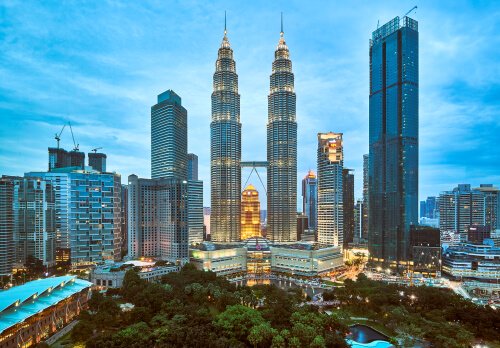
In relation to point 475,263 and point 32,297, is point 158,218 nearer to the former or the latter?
point 32,297

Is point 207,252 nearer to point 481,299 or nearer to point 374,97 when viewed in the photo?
point 481,299

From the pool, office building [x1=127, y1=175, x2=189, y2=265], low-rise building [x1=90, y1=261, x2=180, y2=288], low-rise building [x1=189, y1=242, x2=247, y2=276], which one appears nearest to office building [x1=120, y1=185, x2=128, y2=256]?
office building [x1=127, y1=175, x2=189, y2=265]

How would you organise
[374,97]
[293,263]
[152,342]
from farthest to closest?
[374,97], [293,263], [152,342]

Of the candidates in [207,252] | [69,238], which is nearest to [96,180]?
[69,238]

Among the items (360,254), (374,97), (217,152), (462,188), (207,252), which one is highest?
(374,97)

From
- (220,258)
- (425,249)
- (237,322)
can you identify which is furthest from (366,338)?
(425,249)

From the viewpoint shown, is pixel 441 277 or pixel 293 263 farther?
pixel 293 263

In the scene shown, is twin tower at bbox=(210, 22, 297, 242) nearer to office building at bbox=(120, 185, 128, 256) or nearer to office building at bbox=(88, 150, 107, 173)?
office building at bbox=(120, 185, 128, 256)
